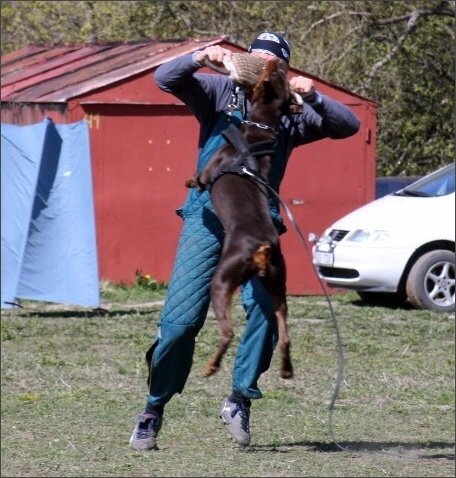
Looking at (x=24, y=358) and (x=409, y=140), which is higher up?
(x=409, y=140)

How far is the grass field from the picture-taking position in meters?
5.55

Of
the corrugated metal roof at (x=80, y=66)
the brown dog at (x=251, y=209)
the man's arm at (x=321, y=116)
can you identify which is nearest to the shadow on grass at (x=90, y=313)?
the corrugated metal roof at (x=80, y=66)

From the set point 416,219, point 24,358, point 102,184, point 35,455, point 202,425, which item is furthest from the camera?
point 102,184

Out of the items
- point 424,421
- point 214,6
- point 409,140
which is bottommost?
point 424,421

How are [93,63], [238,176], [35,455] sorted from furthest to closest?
[93,63] < [35,455] < [238,176]

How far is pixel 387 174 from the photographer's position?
20.2m

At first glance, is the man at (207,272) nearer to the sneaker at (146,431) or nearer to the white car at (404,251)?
the sneaker at (146,431)

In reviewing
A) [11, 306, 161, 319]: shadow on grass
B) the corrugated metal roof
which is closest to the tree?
the corrugated metal roof

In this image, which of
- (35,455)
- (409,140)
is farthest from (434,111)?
(35,455)

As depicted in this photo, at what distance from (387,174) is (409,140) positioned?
750 millimetres

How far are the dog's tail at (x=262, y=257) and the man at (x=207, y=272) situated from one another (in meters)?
1.18

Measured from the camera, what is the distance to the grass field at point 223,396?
5547mm

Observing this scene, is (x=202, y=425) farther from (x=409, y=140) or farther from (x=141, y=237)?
(x=409, y=140)

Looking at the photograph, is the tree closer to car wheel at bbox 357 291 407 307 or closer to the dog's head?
car wheel at bbox 357 291 407 307
